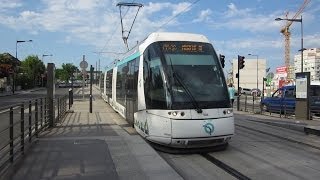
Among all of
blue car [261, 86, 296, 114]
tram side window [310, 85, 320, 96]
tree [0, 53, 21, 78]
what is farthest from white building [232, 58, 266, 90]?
tram side window [310, 85, 320, 96]

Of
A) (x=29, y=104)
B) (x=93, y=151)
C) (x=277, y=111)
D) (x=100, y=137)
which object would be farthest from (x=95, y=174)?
(x=277, y=111)

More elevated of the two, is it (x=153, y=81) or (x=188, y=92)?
(x=153, y=81)

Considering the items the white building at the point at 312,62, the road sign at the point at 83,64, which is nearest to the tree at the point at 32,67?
the white building at the point at 312,62

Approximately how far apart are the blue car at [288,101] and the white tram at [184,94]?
49.8 feet

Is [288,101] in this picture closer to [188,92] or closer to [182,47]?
[182,47]

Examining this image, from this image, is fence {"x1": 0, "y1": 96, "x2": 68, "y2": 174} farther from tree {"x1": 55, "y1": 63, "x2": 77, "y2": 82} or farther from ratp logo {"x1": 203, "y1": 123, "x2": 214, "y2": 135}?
tree {"x1": 55, "y1": 63, "x2": 77, "y2": 82}

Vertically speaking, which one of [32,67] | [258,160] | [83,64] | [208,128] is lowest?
[258,160]

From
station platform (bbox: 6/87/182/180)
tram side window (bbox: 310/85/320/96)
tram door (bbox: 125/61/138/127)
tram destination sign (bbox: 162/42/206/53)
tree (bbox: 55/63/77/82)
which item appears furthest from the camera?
tree (bbox: 55/63/77/82)

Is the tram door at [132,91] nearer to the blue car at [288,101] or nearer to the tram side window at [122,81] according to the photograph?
the tram side window at [122,81]

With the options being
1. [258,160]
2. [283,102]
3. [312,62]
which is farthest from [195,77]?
[312,62]

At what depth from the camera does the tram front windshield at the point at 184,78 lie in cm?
1198

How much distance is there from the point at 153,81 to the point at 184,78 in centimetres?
100

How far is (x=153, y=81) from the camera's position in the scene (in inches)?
507

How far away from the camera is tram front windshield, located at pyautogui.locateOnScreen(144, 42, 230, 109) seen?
472 inches
